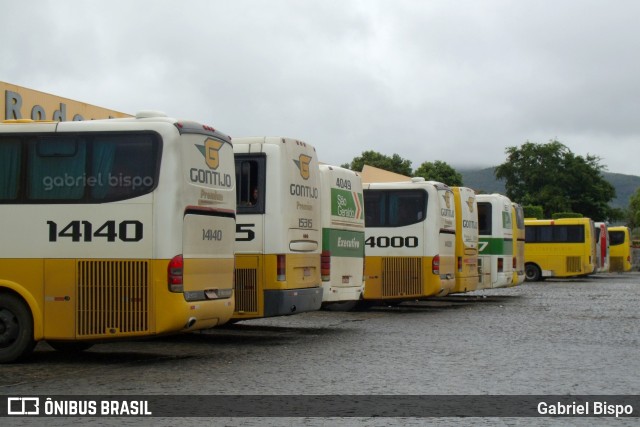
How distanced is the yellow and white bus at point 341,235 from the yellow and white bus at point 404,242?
320cm

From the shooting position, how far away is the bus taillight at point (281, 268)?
15055 mm

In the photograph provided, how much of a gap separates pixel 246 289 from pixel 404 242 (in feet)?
27.1

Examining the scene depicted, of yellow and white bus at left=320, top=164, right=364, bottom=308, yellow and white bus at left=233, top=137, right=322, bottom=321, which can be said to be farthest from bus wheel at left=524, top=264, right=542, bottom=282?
yellow and white bus at left=233, top=137, right=322, bottom=321

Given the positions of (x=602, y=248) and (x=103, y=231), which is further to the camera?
(x=602, y=248)

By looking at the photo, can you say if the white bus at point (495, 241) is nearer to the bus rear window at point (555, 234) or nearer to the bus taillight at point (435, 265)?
the bus taillight at point (435, 265)

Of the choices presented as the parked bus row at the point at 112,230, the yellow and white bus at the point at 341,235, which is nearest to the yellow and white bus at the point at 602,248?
the yellow and white bus at the point at 341,235

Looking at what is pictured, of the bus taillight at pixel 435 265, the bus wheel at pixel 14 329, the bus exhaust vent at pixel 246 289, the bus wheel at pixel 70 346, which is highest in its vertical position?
the bus taillight at pixel 435 265

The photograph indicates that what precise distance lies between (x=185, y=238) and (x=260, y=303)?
301 cm

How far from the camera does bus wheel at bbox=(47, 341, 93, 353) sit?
1376cm

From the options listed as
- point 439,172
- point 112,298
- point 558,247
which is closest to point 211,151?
point 112,298

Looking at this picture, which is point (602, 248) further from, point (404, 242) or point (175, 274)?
point (175, 274)

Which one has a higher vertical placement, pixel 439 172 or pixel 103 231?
pixel 439 172

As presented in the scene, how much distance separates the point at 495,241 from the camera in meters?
30.0

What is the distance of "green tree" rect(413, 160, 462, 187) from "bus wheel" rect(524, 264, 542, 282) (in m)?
49.5
